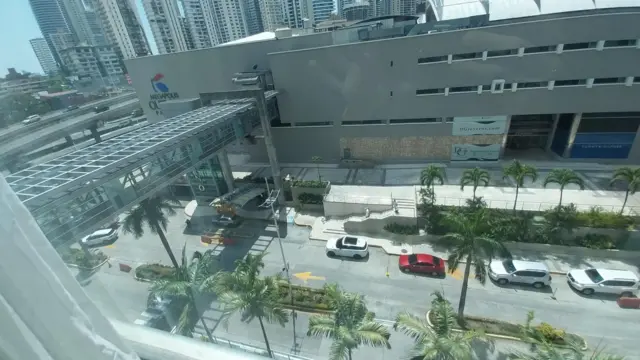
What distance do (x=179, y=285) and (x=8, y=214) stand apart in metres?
9.60

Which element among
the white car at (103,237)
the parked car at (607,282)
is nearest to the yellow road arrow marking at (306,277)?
the parked car at (607,282)

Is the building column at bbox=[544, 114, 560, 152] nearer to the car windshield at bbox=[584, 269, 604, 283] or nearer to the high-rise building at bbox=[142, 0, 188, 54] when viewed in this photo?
the car windshield at bbox=[584, 269, 604, 283]

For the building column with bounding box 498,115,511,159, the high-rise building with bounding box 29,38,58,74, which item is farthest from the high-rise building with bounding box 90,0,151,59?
the building column with bounding box 498,115,511,159

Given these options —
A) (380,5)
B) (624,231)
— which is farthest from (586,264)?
(380,5)

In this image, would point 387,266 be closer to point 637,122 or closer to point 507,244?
point 507,244

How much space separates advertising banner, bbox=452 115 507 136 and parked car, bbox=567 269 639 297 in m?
11.9

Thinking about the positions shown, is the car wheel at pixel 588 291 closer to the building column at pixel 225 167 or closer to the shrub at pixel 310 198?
the shrub at pixel 310 198

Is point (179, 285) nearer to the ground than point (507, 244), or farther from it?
farther from it

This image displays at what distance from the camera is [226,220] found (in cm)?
2027

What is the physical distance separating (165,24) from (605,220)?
82249mm

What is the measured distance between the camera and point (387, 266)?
52.0 ft

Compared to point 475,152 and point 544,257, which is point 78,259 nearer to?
point 544,257

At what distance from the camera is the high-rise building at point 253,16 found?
279 feet

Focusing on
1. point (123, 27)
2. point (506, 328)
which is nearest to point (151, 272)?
point (506, 328)
